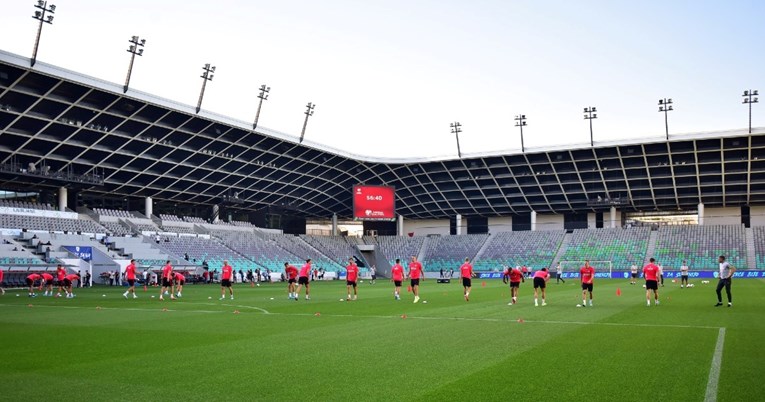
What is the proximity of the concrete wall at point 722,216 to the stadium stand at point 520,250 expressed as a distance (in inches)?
697

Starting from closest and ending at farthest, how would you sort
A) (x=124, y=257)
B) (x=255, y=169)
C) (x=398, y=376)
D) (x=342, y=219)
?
1. (x=398, y=376)
2. (x=124, y=257)
3. (x=255, y=169)
4. (x=342, y=219)

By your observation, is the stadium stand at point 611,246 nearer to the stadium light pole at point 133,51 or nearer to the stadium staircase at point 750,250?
the stadium staircase at point 750,250

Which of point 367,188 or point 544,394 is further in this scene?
point 367,188

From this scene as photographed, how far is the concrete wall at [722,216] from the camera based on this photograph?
84.2 metres

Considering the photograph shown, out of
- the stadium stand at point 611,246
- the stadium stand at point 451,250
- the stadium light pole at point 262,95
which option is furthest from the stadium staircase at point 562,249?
the stadium light pole at point 262,95

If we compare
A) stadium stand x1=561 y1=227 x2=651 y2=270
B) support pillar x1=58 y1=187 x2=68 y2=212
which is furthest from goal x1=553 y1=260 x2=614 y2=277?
support pillar x1=58 y1=187 x2=68 y2=212

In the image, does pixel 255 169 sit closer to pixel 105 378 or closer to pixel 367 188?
pixel 367 188

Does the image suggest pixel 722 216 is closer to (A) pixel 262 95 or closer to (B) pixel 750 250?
(B) pixel 750 250

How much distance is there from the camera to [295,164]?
261 feet

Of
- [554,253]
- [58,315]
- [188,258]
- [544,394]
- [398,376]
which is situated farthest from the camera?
[554,253]

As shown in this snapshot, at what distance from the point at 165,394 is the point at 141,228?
66104 millimetres

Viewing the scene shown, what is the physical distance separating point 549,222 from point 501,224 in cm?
683

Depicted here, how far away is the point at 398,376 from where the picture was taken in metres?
10.5

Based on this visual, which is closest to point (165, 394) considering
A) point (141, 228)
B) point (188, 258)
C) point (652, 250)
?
point (188, 258)
